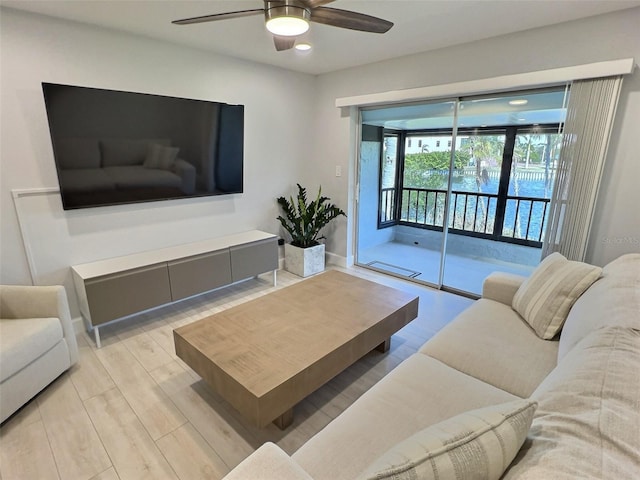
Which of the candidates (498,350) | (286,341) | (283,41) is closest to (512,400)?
(498,350)

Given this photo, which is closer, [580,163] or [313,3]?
[313,3]

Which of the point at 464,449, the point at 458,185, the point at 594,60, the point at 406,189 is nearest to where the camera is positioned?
the point at 464,449

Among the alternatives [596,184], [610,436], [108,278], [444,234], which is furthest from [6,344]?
[596,184]

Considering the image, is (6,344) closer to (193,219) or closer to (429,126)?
(193,219)

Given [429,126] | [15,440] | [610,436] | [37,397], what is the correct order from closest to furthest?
[610,436] < [15,440] < [37,397] < [429,126]

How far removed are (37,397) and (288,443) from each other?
1.60 metres

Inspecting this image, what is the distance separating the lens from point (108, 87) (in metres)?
2.67

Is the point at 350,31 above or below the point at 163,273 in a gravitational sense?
above

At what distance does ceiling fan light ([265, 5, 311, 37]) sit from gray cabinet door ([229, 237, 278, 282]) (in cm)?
208

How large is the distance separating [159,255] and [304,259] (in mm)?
1621

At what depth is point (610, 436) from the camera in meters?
0.74

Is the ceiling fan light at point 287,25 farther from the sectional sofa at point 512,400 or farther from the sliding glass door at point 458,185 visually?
the sliding glass door at point 458,185

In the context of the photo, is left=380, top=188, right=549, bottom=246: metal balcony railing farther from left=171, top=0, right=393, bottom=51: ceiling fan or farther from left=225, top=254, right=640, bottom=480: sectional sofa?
left=171, top=0, right=393, bottom=51: ceiling fan

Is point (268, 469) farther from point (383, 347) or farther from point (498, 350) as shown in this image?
point (383, 347)
